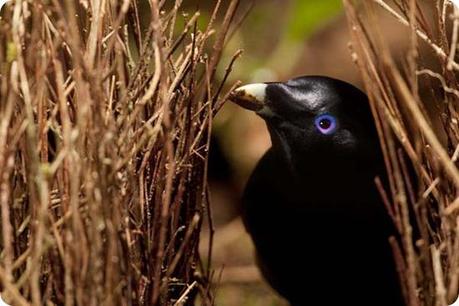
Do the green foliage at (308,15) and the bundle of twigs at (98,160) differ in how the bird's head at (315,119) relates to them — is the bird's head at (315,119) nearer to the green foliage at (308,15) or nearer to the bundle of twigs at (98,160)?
the bundle of twigs at (98,160)

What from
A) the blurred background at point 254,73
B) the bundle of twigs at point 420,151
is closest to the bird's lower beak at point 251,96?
the bundle of twigs at point 420,151

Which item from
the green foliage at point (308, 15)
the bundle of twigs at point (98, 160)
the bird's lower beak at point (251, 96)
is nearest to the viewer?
the bundle of twigs at point (98, 160)

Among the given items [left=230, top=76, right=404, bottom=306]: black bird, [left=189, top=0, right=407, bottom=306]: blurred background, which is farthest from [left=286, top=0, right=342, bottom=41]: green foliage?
[left=230, top=76, right=404, bottom=306]: black bird

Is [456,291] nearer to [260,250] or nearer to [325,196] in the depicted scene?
[325,196]

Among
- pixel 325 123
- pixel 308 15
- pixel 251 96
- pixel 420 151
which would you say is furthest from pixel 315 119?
pixel 308 15

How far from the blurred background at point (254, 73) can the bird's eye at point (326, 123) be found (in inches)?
34.8

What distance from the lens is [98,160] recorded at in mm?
1317

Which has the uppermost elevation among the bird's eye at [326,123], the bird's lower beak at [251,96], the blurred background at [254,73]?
the bird's lower beak at [251,96]

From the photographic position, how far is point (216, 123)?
294 cm

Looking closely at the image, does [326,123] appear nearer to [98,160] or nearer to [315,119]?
[315,119]

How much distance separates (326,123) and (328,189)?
13 centimetres

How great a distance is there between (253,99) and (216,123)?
121cm

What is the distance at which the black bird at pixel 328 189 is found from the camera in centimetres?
175

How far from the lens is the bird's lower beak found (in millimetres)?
1733
